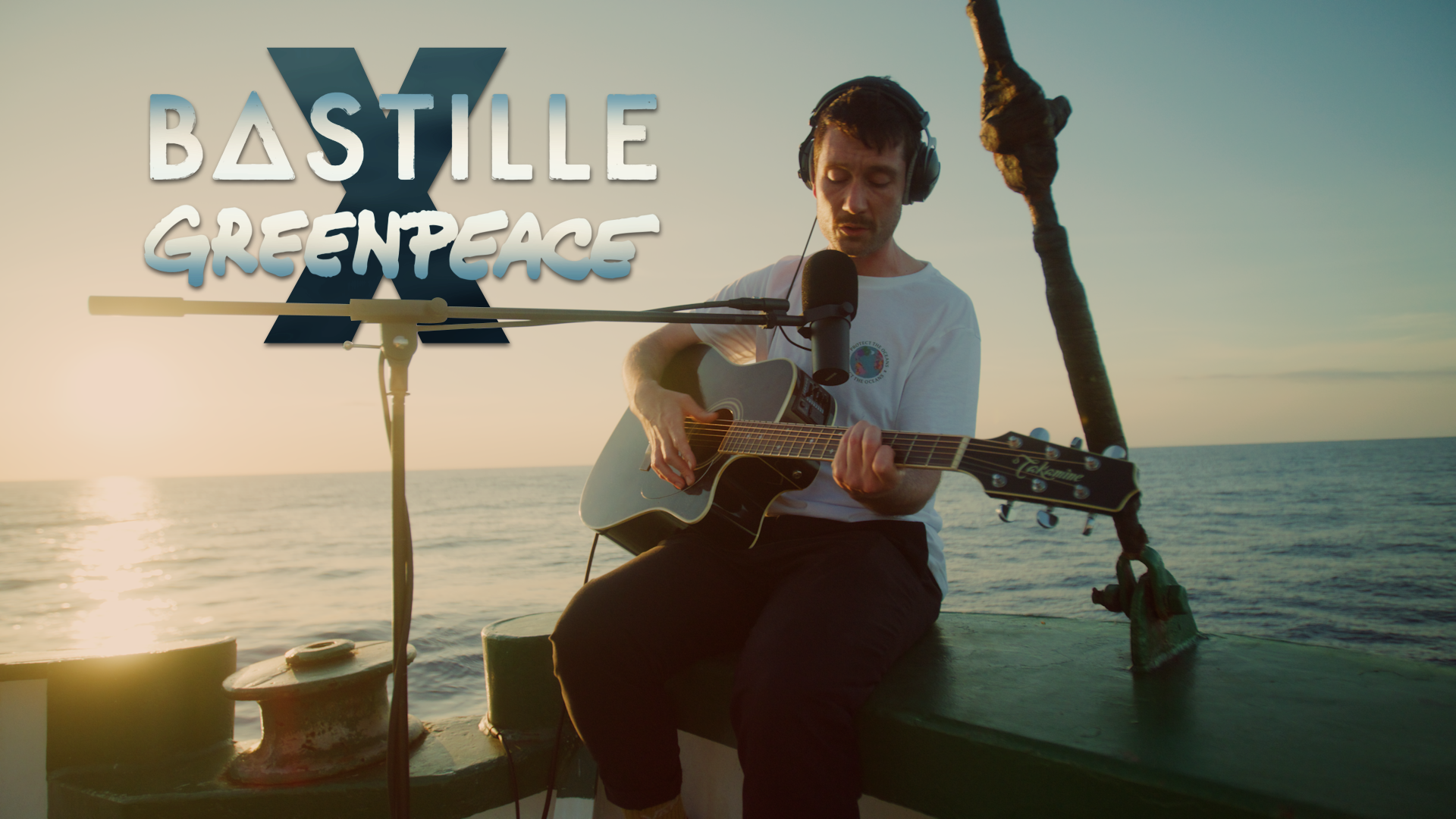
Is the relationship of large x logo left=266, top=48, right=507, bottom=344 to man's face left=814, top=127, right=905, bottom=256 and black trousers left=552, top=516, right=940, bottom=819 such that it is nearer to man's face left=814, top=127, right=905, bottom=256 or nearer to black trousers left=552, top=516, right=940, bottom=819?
man's face left=814, top=127, right=905, bottom=256

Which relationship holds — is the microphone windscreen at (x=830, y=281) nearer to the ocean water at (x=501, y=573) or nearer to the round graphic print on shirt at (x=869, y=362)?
the round graphic print on shirt at (x=869, y=362)

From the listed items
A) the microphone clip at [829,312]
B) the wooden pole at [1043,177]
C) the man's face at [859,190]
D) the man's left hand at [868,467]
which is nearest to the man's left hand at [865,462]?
the man's left hand at [868,467]

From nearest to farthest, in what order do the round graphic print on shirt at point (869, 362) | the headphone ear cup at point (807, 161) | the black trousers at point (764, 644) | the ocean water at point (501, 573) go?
the black trousers at point (764, 644) → the round graphic print on shirt at point (869, 362) → the headphone ear cup at point (807, 161) → the ocean water at point (501, 573)

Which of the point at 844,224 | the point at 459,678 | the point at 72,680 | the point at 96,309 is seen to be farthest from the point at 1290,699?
the point at 459,678

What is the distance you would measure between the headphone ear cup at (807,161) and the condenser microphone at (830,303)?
0.78 metres

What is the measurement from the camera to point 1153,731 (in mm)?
1333

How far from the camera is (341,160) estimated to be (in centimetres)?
531

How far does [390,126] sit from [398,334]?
15.9 ft

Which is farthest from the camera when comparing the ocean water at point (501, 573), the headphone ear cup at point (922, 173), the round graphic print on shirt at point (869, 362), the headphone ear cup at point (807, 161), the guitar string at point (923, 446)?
the ocean water at point (501, 573)

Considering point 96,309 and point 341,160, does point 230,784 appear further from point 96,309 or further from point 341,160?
point 341,160

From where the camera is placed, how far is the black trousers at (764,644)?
1.40 m

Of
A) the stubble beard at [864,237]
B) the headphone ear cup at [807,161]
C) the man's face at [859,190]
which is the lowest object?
the stubble beard at [864,237]

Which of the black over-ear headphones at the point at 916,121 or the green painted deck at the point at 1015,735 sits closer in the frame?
the green painted deck at the point at 1015,735

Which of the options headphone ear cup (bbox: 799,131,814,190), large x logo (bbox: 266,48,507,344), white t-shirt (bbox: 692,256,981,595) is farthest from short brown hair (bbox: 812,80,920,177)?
large x logo (bbox: 266,48,507,344)
